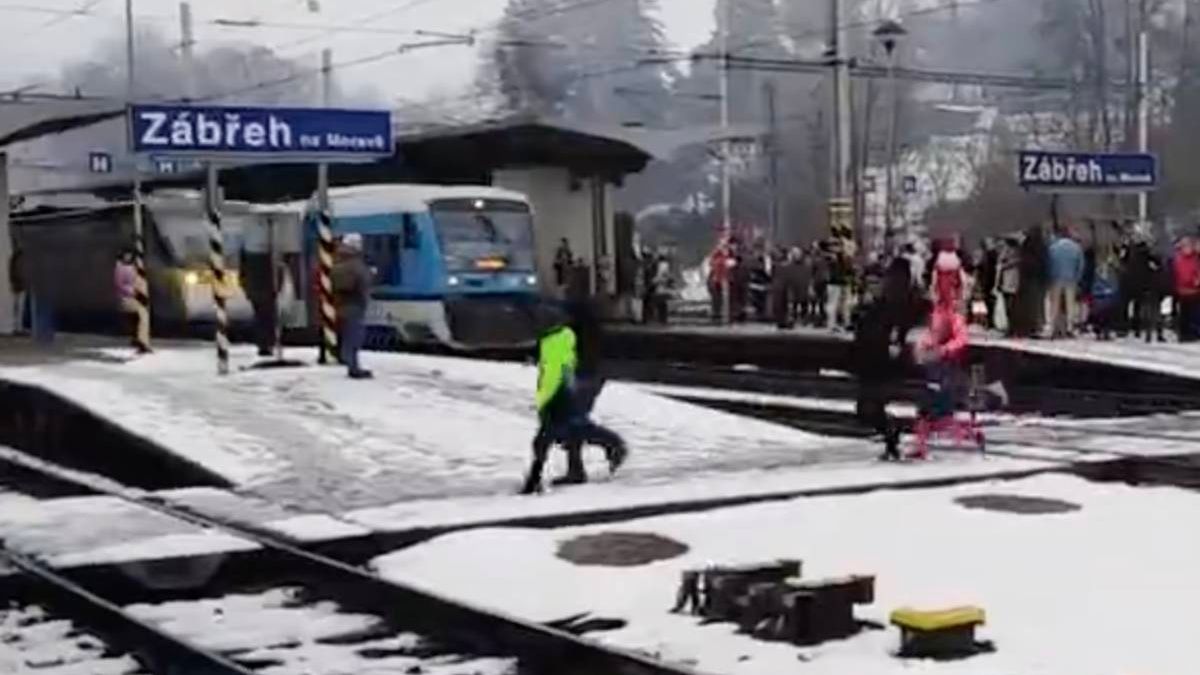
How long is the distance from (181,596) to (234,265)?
88.1ft

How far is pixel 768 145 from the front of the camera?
197ft

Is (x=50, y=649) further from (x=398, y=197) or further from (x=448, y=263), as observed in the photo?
(x=398, y=197)

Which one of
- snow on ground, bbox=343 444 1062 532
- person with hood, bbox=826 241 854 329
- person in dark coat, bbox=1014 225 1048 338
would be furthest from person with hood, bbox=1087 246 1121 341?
snow on ground, bbox=343 444 1062 532

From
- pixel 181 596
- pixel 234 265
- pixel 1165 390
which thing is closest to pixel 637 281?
pixel 234 265

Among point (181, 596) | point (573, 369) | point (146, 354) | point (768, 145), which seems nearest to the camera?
point (181, 596)

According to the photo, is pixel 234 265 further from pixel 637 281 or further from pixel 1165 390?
pixel 1165 390

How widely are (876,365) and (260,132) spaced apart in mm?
8198

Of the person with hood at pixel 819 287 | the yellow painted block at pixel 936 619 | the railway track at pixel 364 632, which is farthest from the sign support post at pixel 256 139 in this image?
the yellow painted block at pixel 936 619

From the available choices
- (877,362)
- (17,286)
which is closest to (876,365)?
(877,362)

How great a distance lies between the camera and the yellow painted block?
959cm

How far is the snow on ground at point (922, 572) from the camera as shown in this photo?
9625 millimetres

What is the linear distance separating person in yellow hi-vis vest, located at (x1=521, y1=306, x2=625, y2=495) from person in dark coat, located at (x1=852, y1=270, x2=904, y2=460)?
2953 mm

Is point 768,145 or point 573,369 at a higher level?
point 768,145

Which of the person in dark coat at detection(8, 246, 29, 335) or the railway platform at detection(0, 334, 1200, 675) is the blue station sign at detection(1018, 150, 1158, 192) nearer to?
the railway platform at detection(0, 334, 1200, 675)
